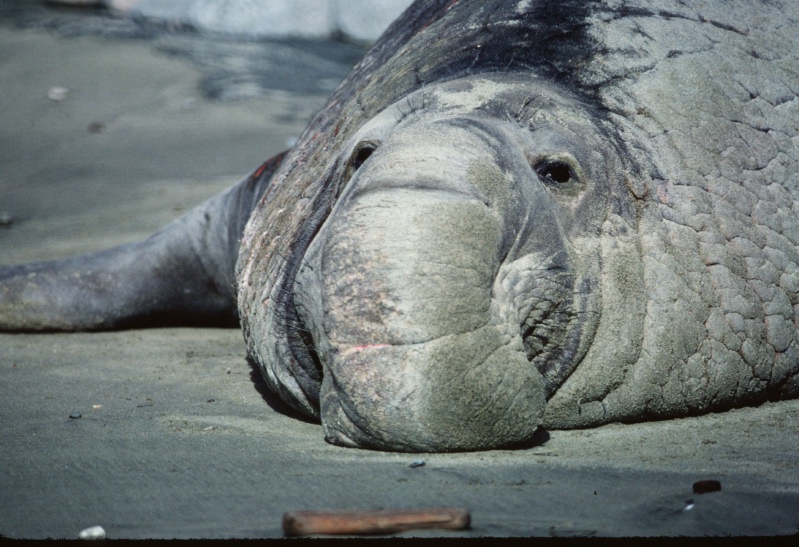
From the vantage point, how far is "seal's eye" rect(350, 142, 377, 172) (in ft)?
9.17

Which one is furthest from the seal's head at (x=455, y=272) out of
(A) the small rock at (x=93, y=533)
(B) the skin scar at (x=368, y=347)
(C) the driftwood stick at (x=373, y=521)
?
(A) the small rock at (x=93, y=533)

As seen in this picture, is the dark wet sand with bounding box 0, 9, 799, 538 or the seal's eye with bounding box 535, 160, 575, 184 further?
the seal's eye with bounding box 535, 160, 575, 184

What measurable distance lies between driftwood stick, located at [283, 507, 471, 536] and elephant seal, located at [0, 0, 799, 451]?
0.36m

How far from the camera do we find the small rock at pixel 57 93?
902 cm

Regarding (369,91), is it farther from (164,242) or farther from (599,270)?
(164,242)

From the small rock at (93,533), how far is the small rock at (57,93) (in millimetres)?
7488

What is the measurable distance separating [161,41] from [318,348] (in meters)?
8.76

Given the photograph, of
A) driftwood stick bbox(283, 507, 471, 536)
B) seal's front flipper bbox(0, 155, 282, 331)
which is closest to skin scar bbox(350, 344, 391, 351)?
driftwood stick bbox(283, 507, 471, 536)

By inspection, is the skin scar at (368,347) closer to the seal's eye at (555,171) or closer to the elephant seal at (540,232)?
the elephant seal at (540,232)

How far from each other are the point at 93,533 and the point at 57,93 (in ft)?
25.1

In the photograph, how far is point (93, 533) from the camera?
2.07m

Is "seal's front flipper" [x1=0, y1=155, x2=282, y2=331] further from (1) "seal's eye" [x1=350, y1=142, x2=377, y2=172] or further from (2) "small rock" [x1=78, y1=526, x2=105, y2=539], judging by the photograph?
(2) "small rock" [x1=78, y1=526, x2=105, y2=539]

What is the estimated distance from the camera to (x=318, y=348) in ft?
8.33

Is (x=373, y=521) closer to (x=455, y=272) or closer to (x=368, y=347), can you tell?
(x=368, y=347)
